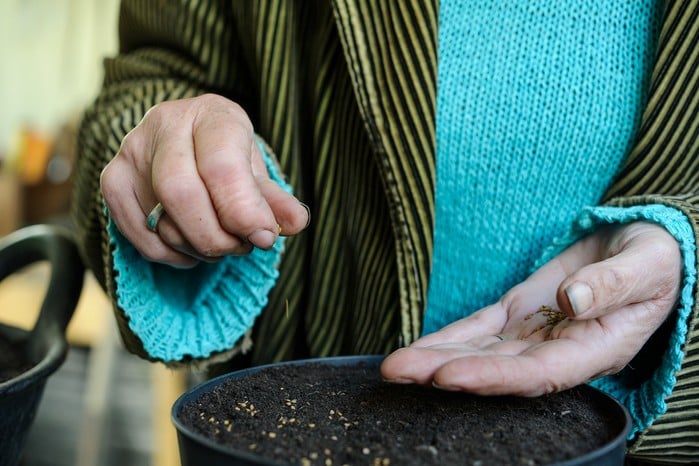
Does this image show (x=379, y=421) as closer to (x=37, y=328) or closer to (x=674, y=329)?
(x=674, y=329)

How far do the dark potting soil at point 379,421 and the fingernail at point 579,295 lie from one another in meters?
0.06

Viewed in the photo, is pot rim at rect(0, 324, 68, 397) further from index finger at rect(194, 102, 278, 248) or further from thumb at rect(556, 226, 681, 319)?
thumb at rect(556, 226, 681, 319)

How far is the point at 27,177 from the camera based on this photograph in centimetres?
326

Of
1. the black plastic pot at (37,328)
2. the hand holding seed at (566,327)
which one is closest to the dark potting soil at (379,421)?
the hand holding seed at (566,327)

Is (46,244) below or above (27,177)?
above

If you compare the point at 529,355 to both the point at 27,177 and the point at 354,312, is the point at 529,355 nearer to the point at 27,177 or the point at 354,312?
the point at 354,312

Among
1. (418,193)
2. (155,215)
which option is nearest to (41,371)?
(155,215)

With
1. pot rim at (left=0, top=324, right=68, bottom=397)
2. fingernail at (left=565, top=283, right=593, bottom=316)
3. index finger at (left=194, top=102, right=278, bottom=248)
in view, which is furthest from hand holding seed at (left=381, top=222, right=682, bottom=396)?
pot rim at (left=0, top=324, right=68, bottom=397)

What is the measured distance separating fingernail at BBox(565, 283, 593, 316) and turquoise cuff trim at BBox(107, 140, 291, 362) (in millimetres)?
227

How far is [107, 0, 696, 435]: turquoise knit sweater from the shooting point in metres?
0.51

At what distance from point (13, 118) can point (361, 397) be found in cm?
327

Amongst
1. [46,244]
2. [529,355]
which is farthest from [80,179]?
[529,355]

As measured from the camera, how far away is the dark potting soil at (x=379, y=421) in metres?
0.32

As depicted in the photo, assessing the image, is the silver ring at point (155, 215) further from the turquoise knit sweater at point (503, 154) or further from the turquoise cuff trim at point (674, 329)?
the turquoise cuff trim at point (674, 329)
